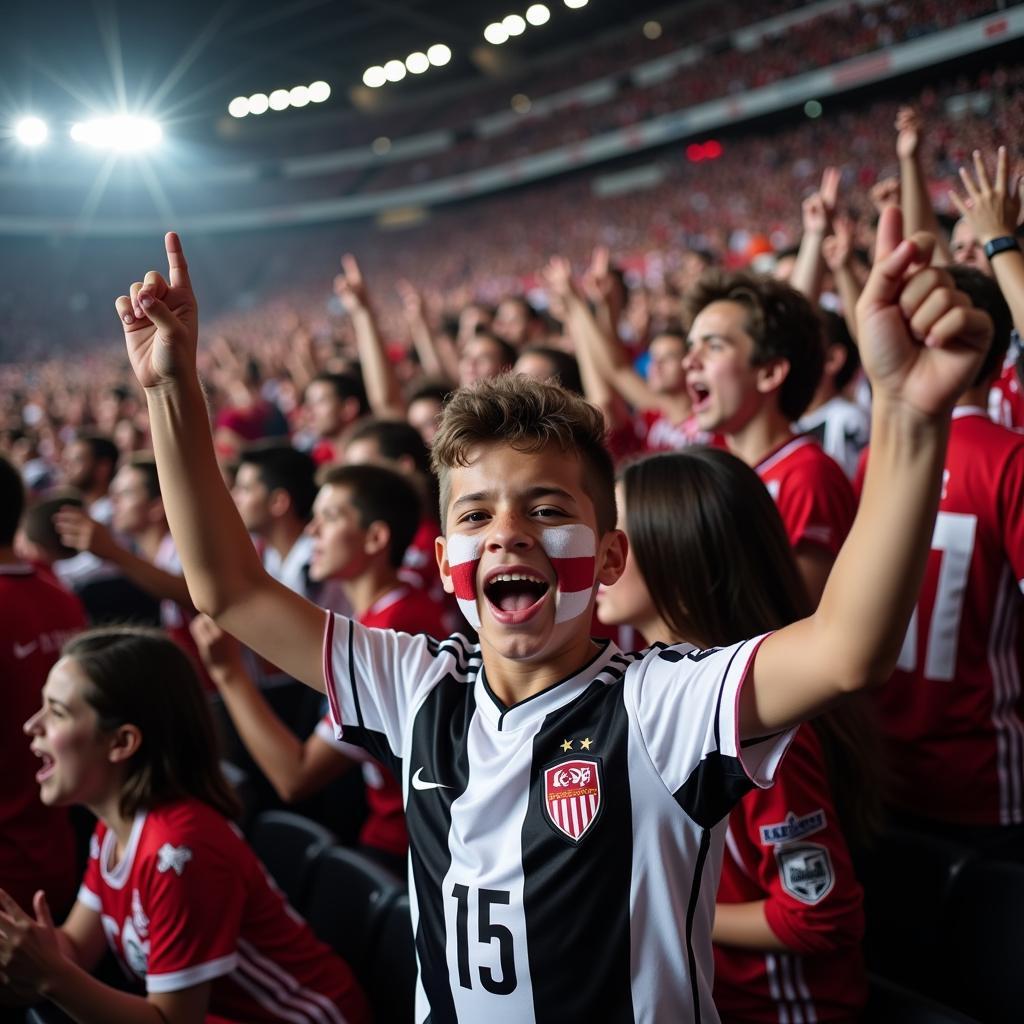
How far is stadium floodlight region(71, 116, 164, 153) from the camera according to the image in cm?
2147

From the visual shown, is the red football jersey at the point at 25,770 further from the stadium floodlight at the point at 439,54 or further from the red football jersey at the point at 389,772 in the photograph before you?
the stadium floodlight at the point at 439,54

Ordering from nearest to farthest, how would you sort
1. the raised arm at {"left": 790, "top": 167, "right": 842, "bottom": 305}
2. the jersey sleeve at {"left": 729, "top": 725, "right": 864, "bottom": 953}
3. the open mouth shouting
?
the open mouth shouting, the jersey sleeve at {"left": 729, "top": 725, "right": 864, "bottom": 953}, the raised arm at {"left": 790, "top": 167, "right": 842, "bottom": 305}

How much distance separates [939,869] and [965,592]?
0.63m

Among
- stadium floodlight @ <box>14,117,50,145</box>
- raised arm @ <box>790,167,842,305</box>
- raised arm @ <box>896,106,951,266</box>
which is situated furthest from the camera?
stadium floodlight @ <box>14,117,50,145</box>

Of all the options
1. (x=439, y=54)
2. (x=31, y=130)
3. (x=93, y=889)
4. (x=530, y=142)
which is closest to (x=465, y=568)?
(x=93, y=889)

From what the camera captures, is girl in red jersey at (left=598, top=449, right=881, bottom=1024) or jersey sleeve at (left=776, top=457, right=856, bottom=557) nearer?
girl in red jersey at (left=598, top=449, right=881, bottom=1024)

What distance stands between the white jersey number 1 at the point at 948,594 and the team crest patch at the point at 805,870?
0.77 meters

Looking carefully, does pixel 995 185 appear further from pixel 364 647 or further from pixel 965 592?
pixel 364 647

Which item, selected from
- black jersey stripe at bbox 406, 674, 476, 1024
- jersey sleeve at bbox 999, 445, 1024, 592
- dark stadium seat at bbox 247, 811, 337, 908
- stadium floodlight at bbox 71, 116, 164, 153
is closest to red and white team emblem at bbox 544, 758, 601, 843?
black jersey stripe at bbox 406, 674, 476, 1024

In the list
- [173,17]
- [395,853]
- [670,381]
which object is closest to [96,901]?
[395,853]

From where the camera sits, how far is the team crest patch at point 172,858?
164 centimetres

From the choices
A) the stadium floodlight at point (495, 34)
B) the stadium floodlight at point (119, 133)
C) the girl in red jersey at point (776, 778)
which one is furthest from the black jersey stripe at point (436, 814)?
the stadium floodlight at point (119, 133)

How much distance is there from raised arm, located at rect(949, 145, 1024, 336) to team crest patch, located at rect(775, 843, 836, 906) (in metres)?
1.32

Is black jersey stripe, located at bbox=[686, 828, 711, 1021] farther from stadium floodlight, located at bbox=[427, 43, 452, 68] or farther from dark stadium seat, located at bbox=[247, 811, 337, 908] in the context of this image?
stadium floodlight, located at bbox=[427, 43, 452, 68]
